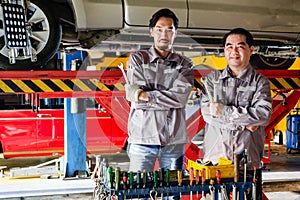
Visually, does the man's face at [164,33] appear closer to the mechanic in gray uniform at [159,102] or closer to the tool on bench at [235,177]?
the mechanic in gray uniform at [159,102]

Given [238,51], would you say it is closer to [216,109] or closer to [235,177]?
[216,109]

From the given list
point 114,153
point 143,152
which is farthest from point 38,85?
point 114,153

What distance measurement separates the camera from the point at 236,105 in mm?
2588

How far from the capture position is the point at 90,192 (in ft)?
13.5

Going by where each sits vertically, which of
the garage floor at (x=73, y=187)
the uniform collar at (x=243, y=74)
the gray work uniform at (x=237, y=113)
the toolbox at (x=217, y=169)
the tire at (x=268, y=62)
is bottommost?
the garage floor at (x=73, y=187)

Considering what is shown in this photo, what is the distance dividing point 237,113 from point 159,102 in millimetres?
467

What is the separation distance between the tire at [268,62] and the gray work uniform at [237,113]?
2.17m

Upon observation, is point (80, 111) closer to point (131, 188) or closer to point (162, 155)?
point (162, 155)

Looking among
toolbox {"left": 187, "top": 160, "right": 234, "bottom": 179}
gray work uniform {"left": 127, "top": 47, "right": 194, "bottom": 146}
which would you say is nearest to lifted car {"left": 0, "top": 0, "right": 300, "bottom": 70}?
gray work uniform {"left": 127, "top": 47, "right": 194, "bottom": 146}

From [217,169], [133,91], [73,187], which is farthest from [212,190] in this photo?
[73,187]

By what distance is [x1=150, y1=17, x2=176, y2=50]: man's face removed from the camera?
2.62 m

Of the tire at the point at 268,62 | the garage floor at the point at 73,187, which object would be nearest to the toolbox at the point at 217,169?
the garage floor at the point at 73,187

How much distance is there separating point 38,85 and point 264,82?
177 centimetres

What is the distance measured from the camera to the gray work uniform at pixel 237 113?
8.10 ft
